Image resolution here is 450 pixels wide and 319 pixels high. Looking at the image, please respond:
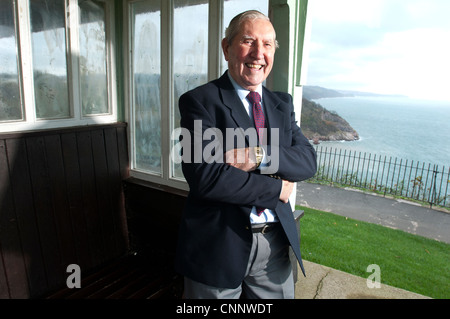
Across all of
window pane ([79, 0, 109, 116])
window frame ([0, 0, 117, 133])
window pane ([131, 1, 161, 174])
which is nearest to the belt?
window pane ([131, 1, 161, 174])

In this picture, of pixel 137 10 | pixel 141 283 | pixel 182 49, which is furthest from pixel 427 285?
pixel 137 10

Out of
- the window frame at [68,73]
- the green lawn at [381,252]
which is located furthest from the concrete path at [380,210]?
the window frame at [68,73]

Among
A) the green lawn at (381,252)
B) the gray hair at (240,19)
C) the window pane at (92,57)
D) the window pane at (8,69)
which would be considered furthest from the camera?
the green lawn at (381,252)

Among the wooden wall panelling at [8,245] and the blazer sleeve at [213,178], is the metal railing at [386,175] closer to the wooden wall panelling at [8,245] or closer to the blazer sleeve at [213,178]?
the blazer sleeve at [213,178]

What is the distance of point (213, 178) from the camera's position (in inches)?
46.9

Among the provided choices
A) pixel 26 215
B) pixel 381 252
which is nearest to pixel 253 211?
pixel 26 215

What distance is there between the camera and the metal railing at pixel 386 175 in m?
8.08

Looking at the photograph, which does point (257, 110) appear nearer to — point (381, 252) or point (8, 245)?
point (8, 245)

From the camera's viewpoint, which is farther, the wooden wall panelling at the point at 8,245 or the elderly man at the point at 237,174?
the wooden wall panelling at the point at 8,245

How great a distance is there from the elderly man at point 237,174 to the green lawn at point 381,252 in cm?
269

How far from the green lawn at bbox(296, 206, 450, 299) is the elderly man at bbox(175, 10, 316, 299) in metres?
2.69

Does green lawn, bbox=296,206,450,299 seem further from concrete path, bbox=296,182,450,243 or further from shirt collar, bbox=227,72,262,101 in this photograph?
shirt collar, bbox=227,72,262,101
